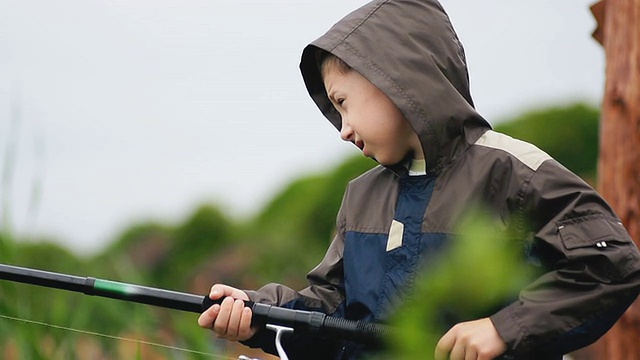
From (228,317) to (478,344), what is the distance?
0.50 meters

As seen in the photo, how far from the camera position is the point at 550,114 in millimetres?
7766

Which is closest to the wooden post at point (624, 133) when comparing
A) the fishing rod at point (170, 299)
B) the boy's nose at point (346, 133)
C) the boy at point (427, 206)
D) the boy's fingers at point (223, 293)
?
the boy at point (427, 206)

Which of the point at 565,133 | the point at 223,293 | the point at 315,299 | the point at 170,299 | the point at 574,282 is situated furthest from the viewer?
the point at 565,133

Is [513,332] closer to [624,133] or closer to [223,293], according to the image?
[223,293]

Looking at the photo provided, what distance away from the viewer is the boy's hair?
2.15m

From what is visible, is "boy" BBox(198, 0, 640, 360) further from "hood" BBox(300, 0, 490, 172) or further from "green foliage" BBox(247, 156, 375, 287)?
"green foliage" BBox(247, 156, 375, 287)

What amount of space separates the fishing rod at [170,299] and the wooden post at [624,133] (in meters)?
2.34

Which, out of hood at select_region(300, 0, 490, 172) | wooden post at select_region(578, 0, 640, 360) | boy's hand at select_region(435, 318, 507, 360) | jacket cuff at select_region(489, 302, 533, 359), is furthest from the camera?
wooden post at select_region(578, 0, 640, 360)

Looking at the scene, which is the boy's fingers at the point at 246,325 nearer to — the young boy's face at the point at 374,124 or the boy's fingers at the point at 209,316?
the boy's fingers at the point at 209,316

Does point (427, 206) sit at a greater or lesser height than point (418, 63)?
lesser

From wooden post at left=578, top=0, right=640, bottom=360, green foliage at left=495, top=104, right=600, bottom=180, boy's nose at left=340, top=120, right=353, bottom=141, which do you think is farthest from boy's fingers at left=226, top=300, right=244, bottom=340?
green foliage at left=495, top=104, right=600, bottom=180

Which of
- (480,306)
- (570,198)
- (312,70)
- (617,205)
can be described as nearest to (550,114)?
(617,205)

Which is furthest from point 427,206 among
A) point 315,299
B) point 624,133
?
point 624,133

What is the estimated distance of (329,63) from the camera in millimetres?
2199
